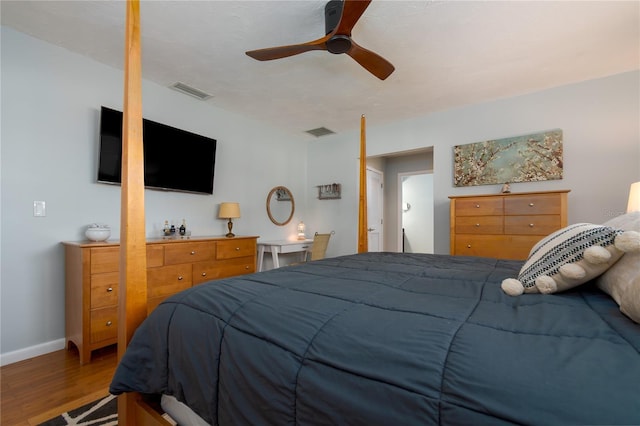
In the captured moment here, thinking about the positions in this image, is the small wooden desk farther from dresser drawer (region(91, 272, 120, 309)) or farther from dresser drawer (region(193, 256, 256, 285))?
dresser drawer (region(91, 272, 120, 309))

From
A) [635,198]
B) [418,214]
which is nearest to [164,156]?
[635,198]

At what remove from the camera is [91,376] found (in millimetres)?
1991

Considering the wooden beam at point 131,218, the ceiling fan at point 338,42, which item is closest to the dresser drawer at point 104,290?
the wooden beam at point 131,218

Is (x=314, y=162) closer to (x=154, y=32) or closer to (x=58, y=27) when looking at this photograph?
(x=154, y=32)

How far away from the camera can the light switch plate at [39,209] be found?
2.31 m

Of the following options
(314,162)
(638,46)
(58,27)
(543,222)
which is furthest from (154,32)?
(638,46)

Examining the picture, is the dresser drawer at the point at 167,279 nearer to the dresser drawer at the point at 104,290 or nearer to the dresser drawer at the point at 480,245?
the dresser drawer at the point at 104,290

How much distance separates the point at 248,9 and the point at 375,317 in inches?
88.7

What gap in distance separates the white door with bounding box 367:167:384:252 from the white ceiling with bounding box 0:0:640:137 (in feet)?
6.04

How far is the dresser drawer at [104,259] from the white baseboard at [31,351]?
0.79m

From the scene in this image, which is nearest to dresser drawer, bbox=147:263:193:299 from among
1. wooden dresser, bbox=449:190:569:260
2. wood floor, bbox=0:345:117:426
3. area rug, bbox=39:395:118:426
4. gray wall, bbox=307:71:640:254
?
wood floor, bbox=0:345:117:426

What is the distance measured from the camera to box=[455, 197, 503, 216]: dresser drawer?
3.06 metres

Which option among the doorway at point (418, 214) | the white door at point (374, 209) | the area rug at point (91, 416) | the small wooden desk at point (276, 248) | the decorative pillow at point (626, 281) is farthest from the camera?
the doorway at point (418, 214)

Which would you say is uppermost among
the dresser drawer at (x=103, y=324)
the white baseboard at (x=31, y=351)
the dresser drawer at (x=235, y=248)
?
the dresser drawer at (x=235, y=248)
